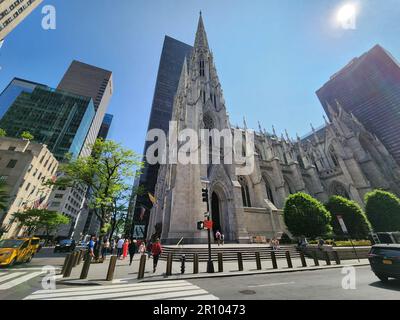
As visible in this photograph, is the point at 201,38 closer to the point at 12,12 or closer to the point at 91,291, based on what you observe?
the point at 12,12

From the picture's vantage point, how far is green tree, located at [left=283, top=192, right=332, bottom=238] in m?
19.8

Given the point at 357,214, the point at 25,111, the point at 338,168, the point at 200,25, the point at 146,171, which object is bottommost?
the point at 357,214

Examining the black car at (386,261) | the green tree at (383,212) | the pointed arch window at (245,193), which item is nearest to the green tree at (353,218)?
the green tree at (383,212)

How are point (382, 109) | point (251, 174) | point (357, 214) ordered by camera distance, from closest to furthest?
point (357, 214) < point (251, 174) < point (382, 109)

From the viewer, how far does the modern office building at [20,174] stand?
2941 centimetres

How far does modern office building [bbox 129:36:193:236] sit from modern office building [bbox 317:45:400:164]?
61.0m

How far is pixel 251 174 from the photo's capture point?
89.1ft

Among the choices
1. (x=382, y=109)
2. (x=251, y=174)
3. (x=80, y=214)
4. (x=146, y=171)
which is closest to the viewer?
(x=251, y=174)

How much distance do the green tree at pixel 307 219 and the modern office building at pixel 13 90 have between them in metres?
107

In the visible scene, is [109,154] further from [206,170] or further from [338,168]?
[338,168]

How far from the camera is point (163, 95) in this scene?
198 ft

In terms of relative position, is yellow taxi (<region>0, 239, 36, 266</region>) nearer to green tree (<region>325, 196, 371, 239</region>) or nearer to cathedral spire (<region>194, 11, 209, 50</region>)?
green tree (<region>325, 196, 371, 239</region>)
